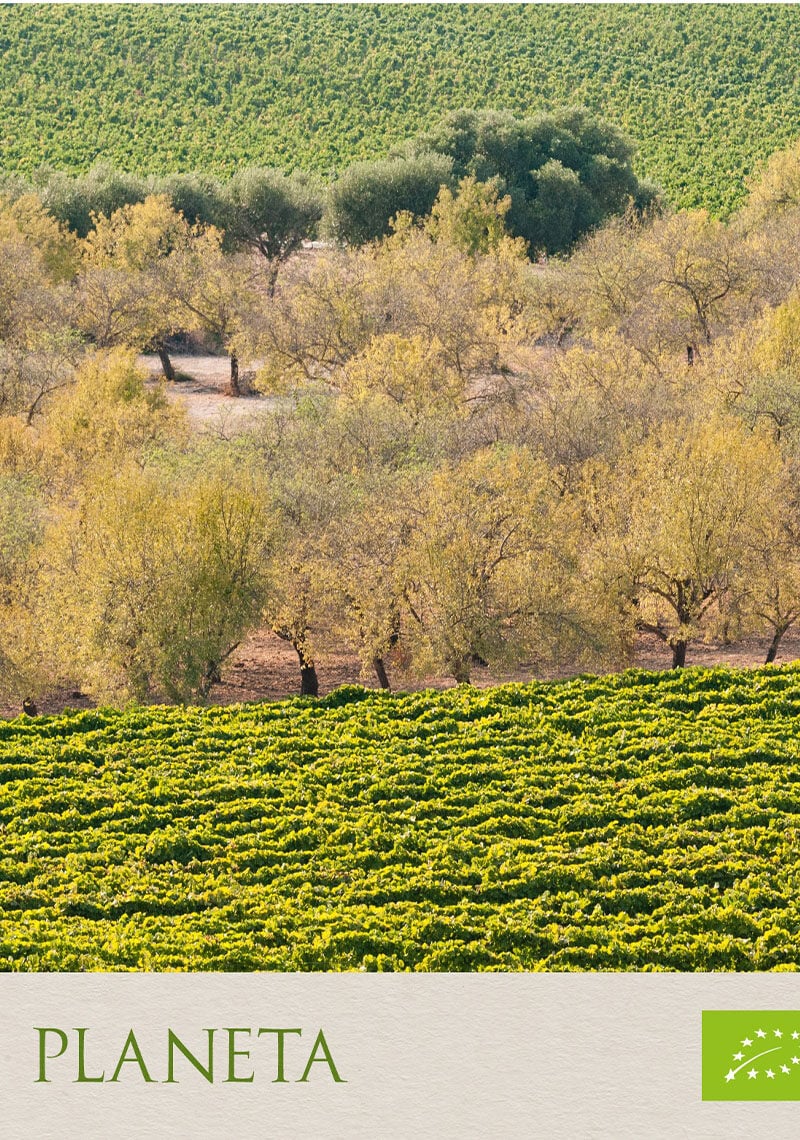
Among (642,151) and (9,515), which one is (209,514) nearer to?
(9,515)

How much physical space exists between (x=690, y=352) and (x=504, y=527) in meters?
28.6

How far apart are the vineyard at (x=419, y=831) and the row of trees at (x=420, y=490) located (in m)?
5.01

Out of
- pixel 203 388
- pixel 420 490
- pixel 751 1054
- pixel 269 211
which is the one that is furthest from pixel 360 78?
pixel 751 1054

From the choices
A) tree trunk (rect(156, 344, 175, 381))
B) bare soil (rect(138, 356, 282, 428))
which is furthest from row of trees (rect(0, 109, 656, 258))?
tree trunk (rect(156, 344, 175, 381))

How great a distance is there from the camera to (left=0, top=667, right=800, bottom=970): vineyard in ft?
80.3

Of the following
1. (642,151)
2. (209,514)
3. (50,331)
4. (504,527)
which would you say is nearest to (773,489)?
(504,527)

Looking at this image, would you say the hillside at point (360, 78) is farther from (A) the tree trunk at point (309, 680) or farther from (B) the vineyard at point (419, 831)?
(B) the vineyard at point (419, 831)

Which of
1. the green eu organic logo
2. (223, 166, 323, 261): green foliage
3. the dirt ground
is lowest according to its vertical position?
the dirt ground

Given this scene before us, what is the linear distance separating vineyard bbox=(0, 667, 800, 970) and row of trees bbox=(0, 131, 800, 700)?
16.4 feet

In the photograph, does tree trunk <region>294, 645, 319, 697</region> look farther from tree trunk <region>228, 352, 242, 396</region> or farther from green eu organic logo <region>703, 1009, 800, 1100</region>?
tree trunk <region>228, 352, 242, 396</region>

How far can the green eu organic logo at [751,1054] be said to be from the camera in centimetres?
1902

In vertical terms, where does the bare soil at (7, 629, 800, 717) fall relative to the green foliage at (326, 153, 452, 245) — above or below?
below

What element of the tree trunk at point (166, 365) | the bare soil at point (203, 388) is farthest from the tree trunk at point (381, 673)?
the tree trunk at point (166, 365)

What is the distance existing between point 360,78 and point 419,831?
4286 inches
